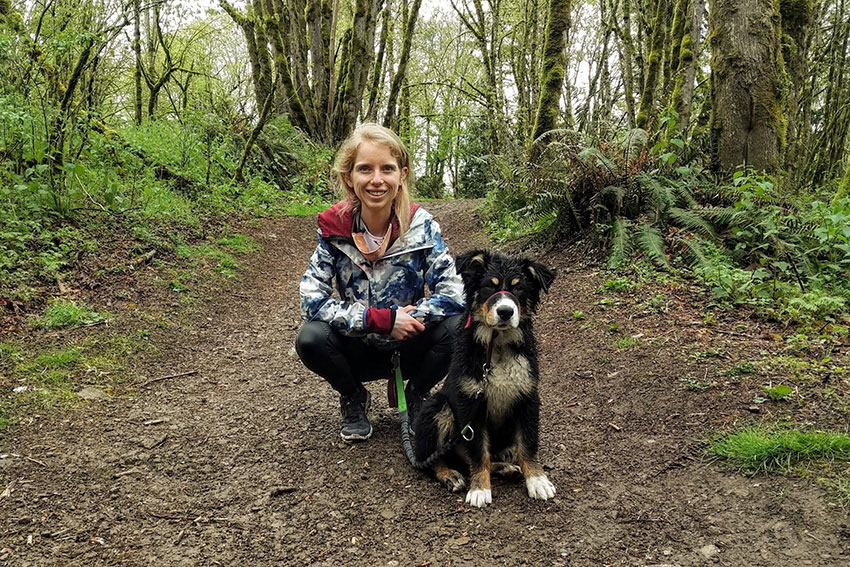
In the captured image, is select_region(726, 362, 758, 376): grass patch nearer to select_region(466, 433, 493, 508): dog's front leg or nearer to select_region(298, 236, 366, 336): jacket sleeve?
select_region(466, 433, 493, 508): dog's front leg

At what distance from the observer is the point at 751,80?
22.7ft

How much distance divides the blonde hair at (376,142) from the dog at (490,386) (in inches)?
33.1

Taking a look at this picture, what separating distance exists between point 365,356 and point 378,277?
2.03 ft

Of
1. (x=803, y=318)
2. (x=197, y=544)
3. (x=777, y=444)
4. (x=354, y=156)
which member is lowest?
(x=197, y=544)

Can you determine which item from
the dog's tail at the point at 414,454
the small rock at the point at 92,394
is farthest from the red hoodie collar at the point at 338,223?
the small rock at the point at 92,394

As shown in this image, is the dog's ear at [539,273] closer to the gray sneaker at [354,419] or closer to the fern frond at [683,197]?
the gray sneaker at [354,419]

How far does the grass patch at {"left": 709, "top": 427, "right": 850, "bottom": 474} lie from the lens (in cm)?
316

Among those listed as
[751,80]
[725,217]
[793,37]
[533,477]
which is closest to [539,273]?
[533,477]

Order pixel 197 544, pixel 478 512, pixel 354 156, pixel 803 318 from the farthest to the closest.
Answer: pixel 803 318 → pixel 354 156 → pixel 478 512 → pixel 197 544

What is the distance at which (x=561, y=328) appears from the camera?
6.18m

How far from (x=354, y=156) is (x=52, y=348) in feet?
11.4

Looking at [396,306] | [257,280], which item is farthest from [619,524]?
[257,280]

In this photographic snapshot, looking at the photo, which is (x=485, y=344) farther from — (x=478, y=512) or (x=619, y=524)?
(x=619, y=524)

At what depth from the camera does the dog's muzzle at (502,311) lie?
3.17 m
